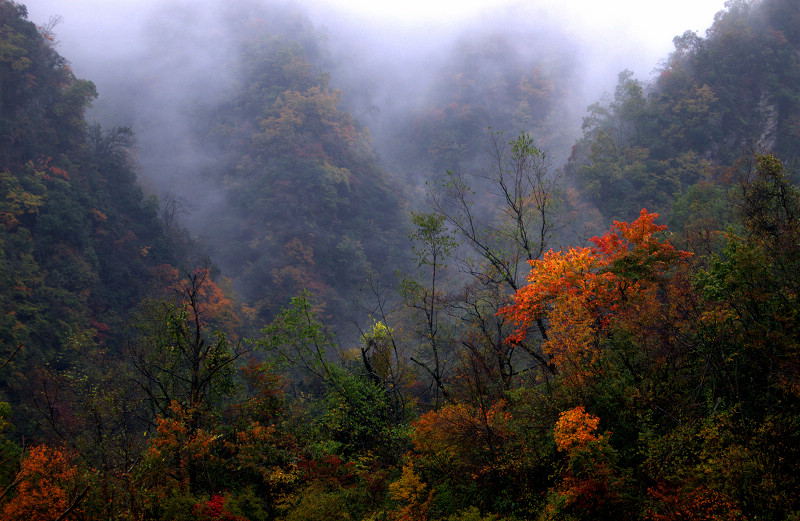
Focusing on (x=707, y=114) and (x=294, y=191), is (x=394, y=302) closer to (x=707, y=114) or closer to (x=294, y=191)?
(x=294, y=191)

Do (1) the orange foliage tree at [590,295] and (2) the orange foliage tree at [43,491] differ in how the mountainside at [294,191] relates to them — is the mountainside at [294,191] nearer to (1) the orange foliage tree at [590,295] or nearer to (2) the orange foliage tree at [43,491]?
(2) the orange foliage tree at [43,491]

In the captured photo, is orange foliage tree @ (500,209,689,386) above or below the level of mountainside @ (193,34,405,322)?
below

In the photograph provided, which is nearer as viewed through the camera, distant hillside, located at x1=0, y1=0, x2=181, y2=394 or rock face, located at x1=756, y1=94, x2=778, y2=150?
distant hillside, located at x1=0, y1=0, x2=181, y2=394

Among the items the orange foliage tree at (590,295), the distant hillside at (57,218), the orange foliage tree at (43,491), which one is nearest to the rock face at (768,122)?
the orange foliage tree at (590,295)

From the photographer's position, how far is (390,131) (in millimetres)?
74938

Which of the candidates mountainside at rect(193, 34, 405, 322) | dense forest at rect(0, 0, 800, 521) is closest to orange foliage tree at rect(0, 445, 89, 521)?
dense forest at rect(0, 0, 800, 521)

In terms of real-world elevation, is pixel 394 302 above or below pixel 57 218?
above

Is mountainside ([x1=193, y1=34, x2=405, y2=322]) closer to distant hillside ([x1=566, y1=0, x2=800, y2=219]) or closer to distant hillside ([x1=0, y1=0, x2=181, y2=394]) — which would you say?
distant hillside ([x1=0, y1=0, x2=181, y2=394])

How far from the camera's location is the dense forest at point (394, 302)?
9133 mm

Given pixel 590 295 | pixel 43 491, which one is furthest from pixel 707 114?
pixel 43 491

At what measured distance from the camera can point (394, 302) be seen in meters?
48.1

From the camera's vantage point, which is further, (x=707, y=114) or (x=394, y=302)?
(x=394, y=302)

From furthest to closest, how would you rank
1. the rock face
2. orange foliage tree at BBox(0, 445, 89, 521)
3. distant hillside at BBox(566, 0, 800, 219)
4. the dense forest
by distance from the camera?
distant hillside at BBox(566, 0, 800, 219)
the rock face
orange foliage tree at BBox(0, 445, 89, 521)
the dense forest

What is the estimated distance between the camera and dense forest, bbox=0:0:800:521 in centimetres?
913
